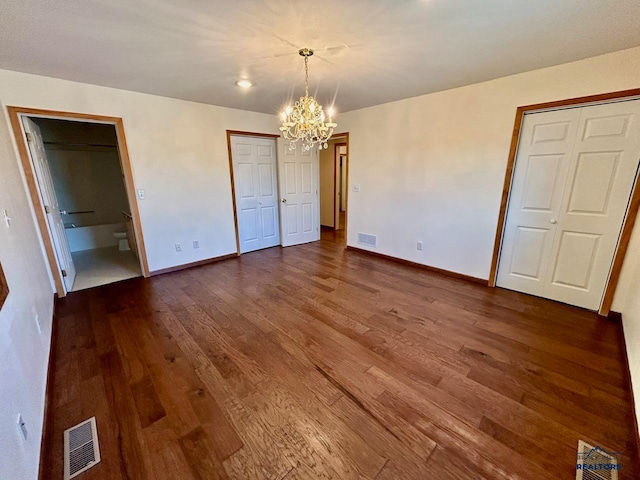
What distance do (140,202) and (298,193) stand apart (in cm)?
263

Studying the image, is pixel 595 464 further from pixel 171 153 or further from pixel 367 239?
pixel 171 153

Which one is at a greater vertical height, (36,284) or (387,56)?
(387,56)

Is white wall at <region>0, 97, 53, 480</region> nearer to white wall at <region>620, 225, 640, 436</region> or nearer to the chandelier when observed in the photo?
the chandelier

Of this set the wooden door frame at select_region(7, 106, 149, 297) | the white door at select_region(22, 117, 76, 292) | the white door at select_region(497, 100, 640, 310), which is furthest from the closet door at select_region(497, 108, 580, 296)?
the white door at select_region(22, 117, 76, 292)

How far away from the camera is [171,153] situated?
11.9 ft

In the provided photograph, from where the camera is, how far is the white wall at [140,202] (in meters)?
1.29

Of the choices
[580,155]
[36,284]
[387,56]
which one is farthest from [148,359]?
[580,155]

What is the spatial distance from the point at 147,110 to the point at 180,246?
1.86 meters

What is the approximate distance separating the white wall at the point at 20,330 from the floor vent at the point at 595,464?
2449 millimetres

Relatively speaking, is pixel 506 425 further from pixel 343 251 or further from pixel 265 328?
pixel 343 251

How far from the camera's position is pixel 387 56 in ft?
7.64

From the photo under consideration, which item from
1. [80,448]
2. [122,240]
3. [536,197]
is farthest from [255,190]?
[536,197]

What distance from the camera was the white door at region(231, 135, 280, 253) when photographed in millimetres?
4480

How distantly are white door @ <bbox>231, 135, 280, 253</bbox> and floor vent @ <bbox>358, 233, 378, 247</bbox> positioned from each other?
65.0 inches
